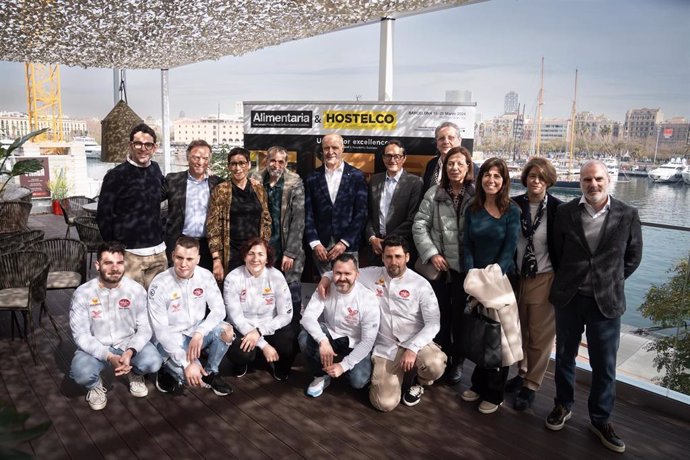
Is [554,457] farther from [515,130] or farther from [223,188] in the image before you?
[515,130]

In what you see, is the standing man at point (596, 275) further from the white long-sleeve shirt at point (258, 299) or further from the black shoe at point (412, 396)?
the white long-sleeve shirt at point (258, 299)

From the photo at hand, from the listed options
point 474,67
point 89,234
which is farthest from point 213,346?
point 474,67

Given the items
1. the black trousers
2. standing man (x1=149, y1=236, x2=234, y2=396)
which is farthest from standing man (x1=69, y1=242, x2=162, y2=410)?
the black trousers

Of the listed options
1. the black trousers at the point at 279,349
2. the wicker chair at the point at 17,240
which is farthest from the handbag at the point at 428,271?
the wicker chair at the point at 17,240

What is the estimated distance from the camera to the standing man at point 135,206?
11.1 feet

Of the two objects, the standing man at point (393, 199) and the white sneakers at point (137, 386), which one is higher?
the standing man at point (393, 199)

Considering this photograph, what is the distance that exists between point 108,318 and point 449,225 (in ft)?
7.79

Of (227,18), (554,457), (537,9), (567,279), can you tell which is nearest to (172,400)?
(554,457)

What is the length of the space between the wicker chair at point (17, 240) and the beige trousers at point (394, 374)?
389cm

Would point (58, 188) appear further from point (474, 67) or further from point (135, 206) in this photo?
point (474, 67)

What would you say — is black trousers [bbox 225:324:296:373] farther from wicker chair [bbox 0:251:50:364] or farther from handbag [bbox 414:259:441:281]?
wicker chair [bbox 0:251:50:364]

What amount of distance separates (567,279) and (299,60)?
396 inches

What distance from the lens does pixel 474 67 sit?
84.2 feet

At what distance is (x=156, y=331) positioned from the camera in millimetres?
3258
